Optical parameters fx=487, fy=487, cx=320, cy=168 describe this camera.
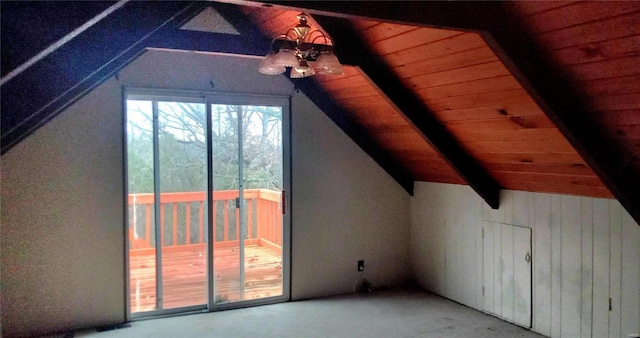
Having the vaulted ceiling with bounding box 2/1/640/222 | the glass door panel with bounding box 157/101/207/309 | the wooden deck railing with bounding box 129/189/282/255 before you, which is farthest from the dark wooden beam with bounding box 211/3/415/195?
the wooden deck railing with bounding box 129/189/282/255

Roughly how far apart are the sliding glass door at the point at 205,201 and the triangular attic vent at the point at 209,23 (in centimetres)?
61

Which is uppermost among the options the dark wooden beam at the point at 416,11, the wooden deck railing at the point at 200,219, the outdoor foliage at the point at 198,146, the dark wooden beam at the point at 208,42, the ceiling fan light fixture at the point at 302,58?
the dark wooden beam at the point at 208,42

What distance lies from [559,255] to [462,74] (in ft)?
5.64

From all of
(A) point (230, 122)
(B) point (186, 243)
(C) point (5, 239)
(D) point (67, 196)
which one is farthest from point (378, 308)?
(C) point (5, 239)

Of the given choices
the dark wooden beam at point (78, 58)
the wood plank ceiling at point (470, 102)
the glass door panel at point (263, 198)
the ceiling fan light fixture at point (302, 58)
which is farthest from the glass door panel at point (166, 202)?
the ceiling fan light fixture at point (302, 58)

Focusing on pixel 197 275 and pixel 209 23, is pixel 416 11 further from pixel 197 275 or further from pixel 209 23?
Answer: pixel 197 275

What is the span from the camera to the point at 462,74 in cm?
316

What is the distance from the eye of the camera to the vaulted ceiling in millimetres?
2168

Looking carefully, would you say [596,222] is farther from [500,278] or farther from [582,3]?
[582,3]

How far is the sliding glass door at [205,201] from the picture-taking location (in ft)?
14.1

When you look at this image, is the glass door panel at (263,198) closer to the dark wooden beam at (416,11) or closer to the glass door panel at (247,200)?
the glass door panel at (247,200)

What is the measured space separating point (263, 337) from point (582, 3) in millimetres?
3117

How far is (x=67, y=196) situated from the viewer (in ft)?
13.2

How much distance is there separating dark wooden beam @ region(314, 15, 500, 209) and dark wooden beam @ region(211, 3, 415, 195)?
1071 mm
